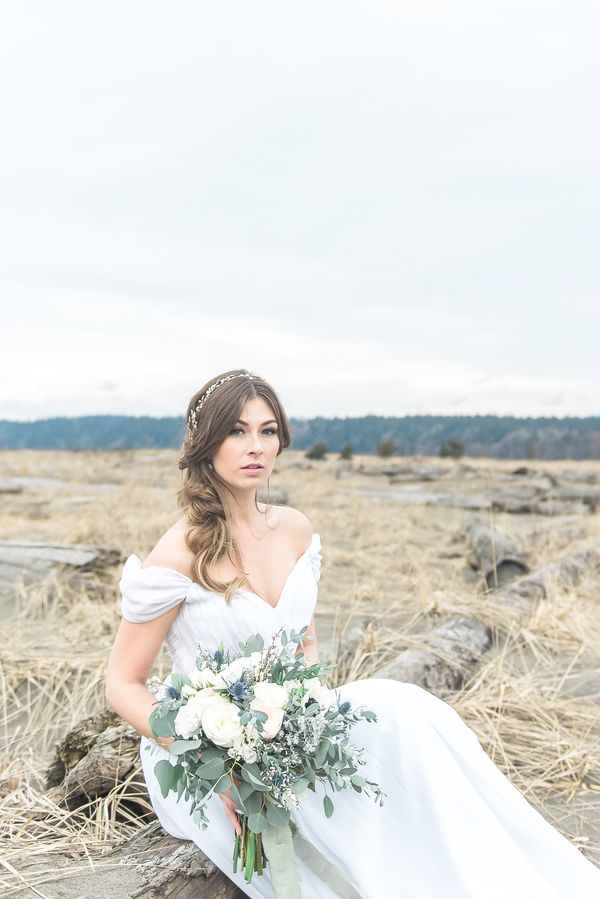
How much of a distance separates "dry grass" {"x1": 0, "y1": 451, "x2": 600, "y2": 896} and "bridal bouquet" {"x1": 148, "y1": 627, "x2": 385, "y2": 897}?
3.08ft

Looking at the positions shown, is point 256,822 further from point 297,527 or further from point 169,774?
point 297,527

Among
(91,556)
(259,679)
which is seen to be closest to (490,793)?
(259,679)

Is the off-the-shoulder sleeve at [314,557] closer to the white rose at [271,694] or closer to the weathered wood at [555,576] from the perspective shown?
the white rose at [271,694]

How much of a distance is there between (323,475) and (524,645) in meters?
17.4

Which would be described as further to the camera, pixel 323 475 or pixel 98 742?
pixel 323 475

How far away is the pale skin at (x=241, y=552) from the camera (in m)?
2.69

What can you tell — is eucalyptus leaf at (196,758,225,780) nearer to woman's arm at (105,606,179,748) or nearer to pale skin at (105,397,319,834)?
pale skin at (105,397,319,834)

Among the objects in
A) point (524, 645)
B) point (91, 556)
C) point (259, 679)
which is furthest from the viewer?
point (91, 556)

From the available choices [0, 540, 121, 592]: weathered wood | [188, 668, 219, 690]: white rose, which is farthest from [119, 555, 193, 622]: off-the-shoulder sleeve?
[0, 540, 121, 592]: weathered wood

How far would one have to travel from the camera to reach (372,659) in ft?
16.2

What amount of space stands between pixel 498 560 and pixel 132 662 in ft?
21.4

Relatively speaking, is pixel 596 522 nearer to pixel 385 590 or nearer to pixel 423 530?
pixel 423 530

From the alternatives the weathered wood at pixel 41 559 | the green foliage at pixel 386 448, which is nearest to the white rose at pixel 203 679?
the weathered wood at pixel 41 559

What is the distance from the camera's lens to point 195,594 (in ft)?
9.04
